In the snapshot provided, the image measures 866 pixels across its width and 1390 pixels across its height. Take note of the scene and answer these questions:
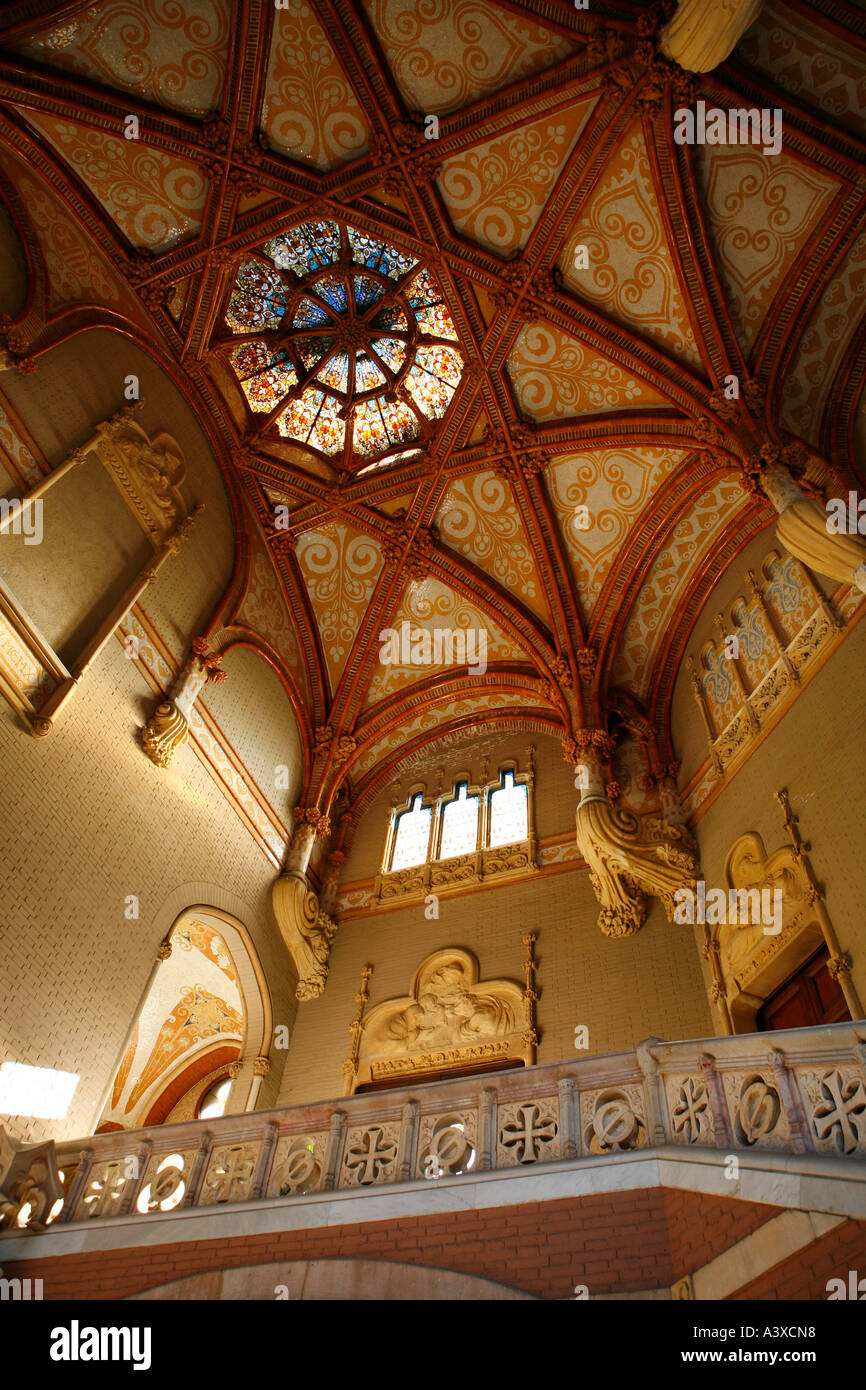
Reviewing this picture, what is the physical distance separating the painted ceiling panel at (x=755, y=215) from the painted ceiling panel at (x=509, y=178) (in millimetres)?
1807

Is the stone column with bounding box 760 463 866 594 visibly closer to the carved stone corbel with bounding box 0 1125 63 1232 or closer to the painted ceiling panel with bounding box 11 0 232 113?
the painted ceiling panel with bounding box 11 0 232 113

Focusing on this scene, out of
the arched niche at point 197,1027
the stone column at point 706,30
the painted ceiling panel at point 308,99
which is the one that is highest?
the painted ceiling panel at point 308,99

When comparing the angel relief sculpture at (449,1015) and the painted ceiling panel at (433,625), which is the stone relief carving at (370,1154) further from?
the painted ceiling panel at (433,625)

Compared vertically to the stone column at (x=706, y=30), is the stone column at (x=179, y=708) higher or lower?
lower

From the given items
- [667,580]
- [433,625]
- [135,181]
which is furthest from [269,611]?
[667,580]

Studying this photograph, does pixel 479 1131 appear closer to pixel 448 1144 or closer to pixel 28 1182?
pixel 448 1144

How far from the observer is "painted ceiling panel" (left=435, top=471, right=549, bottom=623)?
14758 mm

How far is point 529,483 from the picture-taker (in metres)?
14.3

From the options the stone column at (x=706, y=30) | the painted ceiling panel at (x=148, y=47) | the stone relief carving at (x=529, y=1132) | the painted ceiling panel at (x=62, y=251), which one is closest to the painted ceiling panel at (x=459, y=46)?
the stone column at (x=706, y=30)

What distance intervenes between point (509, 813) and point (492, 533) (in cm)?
485

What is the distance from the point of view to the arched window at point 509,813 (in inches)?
569

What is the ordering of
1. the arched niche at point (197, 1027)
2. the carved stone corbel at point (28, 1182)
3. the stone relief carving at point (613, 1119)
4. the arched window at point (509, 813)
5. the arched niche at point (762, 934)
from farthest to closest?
the arched window at point (509, 813) < the arched niche at point (197, 1027) < the arched niche at point (762, 934) < the carved stone corbel at point (28, 1182) < the stone relief carving at point (613, 1119)

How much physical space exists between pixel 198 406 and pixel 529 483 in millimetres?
5492
